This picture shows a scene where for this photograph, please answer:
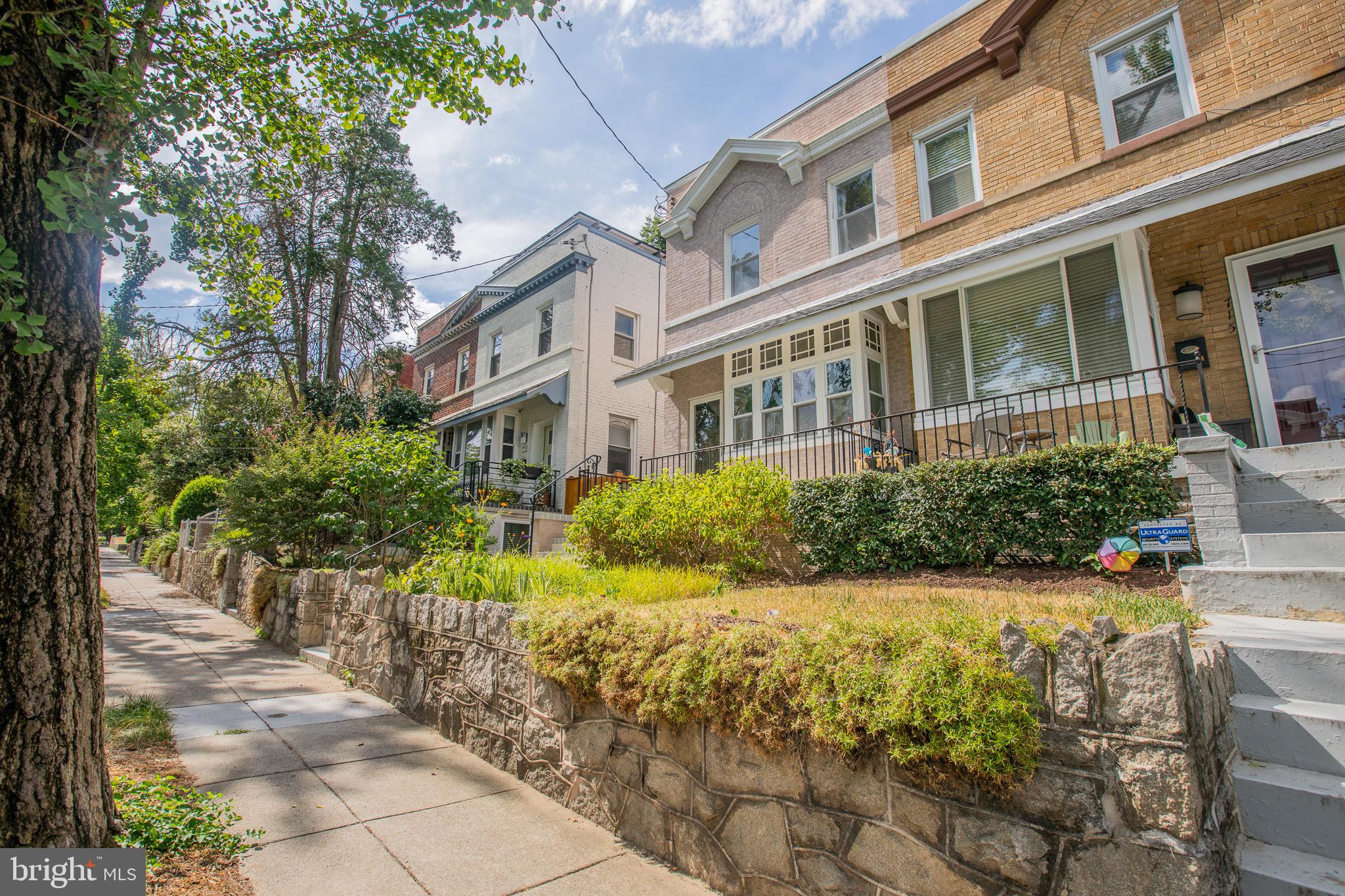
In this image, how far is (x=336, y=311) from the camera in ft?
63.0

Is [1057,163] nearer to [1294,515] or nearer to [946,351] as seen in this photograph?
[946,351]

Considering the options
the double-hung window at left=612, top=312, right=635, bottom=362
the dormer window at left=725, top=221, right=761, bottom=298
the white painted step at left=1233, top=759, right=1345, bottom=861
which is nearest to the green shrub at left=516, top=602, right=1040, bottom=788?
the white painted step at left=1233, top=759, right=1345, bottom=861

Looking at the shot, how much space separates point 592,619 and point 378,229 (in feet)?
63.6

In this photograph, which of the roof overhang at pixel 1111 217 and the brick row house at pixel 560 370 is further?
the brick row house at pixel 560 370

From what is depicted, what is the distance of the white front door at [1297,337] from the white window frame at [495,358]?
17.5 m

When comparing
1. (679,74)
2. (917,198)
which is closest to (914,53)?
(917,198)

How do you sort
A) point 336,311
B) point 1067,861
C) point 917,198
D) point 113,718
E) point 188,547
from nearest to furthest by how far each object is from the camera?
point 1067,861 < point 113,718 < point 917,198 < point 188,547 < point 336,311

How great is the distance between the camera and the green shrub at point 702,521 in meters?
7.34

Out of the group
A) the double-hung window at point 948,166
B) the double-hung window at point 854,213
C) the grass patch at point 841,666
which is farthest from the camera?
the double-hung window at point 854,213

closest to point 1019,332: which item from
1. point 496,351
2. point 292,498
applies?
point 292,498

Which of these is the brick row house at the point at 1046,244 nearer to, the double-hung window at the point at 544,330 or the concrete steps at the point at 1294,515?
the concrete steps at the point at 1294,515

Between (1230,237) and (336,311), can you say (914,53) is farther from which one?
(336,311)

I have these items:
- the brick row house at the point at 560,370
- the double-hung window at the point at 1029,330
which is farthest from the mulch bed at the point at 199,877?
the brick row house at the point at 560,370

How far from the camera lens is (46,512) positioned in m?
2.47
